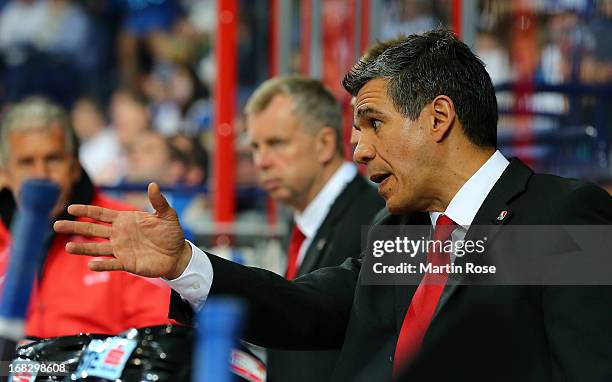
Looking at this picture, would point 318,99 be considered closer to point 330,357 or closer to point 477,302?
point 330,357

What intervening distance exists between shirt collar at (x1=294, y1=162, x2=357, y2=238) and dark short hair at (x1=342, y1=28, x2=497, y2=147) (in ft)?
4.35

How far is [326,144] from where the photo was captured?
367 centimetres

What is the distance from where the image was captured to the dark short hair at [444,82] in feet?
6.98

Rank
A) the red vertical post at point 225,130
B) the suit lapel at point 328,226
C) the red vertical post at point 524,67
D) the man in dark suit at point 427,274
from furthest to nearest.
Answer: the red vertical post at point 225,130, the red vertical post at point 524,67, the suit lapel at point 328,226, the man in dark suit at point 427,274

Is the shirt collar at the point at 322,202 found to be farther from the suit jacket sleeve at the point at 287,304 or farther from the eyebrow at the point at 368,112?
the eyebrow at the point at 368,112

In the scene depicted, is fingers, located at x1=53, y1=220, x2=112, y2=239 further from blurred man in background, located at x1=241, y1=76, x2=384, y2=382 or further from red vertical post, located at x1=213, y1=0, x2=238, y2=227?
red vertical post, located at x1=213, y1=0, x2=238, y2=227

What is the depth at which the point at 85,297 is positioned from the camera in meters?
3.11

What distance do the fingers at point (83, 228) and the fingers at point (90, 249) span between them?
0.02 m

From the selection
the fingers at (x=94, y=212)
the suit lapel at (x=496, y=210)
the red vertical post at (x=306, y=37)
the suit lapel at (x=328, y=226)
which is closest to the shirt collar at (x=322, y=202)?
the suit lapel at (x=328, y=226)

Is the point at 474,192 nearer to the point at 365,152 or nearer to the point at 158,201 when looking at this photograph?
the point at 365,152

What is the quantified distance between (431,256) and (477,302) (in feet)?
0.64

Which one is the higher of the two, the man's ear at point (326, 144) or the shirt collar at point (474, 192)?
the man's ear at point (326, 144)

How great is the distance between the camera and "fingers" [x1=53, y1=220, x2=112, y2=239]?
1953 millimetres

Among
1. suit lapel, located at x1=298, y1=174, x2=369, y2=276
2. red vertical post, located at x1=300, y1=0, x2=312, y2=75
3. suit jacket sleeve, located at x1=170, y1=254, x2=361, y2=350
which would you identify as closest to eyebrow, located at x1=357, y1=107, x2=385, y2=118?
suit jacket sleeve, located at x1=170, y1=254, x2=361, y2=350
